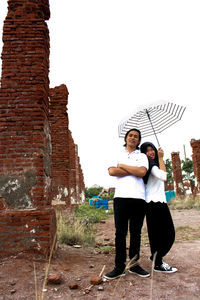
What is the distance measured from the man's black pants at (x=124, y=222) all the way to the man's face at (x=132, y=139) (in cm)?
77

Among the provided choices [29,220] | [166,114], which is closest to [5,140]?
[29,220]

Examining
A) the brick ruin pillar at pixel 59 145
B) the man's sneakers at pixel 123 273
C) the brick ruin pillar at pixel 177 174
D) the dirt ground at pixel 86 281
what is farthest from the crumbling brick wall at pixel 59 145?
the brick ruin pillar at pixel 177 174

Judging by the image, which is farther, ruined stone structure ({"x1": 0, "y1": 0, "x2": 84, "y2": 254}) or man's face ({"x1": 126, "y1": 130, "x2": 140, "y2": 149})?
ruined stone structure ({"x1": 0, "y1": 0, "x2": 84, "y2": 254})

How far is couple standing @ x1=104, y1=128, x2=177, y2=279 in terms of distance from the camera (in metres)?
3.13

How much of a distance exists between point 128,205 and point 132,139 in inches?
35.8

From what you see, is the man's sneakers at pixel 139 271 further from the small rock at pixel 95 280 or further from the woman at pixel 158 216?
the small rock at pixel 95 280

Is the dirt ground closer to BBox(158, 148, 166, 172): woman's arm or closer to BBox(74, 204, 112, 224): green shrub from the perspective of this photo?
BBox(158, 148, 166, 172): woman's arm

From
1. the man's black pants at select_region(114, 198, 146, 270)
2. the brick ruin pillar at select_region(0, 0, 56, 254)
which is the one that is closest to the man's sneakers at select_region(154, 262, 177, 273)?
the man's black pants at select_region(114, 198, 146, 270)

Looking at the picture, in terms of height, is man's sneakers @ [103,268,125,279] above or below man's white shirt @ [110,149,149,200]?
below

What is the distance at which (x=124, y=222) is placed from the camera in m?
3.15

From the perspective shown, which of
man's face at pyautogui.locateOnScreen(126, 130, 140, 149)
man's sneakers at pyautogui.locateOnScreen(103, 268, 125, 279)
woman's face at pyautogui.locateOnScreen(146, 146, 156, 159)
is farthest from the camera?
woman's face at pyautogui.locateOnScreen(146, 146, 156, 159)

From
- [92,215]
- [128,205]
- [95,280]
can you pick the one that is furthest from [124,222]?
[92,215]

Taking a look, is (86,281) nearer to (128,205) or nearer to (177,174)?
(128,205)

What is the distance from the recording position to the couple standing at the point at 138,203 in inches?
123
